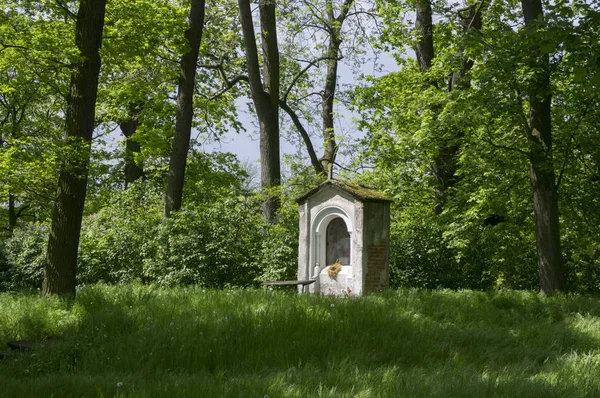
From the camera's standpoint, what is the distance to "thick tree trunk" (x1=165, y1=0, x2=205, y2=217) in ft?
69.1

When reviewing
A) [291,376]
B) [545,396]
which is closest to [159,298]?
[291,376]

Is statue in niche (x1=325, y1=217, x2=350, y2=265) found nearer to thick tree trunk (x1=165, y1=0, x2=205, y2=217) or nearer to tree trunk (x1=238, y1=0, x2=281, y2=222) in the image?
tree trunk (x1=238, y1=0, x2=281, y2=222)

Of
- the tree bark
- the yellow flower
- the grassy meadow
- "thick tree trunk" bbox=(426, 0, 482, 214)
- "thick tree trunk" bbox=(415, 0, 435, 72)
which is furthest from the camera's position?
the tree bark

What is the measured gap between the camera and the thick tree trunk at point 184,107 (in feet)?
69.1

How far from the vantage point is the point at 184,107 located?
2123 cm

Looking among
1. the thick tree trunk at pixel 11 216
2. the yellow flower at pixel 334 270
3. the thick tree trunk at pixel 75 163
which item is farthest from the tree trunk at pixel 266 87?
the thick tree trunk at pixel 11 216

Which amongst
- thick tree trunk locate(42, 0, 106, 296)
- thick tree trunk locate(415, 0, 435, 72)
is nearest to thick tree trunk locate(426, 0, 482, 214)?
thick tree trunk locate(415, 0, 435, 72)

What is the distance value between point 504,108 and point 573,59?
147 inches

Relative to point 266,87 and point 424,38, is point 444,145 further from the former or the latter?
point 266,87

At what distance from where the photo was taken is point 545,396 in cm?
654

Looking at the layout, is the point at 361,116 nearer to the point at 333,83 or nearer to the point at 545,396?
the point at 333,83

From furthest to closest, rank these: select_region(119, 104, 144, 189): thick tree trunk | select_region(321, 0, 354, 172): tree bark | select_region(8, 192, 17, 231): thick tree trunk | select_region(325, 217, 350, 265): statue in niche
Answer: select_region(119, 104, 144, 189): thick tree trunk
select_region(8, 192, 17, 231): thick tree trunk
select_region(321, 0, 354, 172): tree bark
select_region(325, 217, 350, 265): statue in niche

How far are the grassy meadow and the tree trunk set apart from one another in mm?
10321

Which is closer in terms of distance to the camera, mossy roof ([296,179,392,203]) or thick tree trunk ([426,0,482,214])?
mossy roof ([296,179,392,203])
